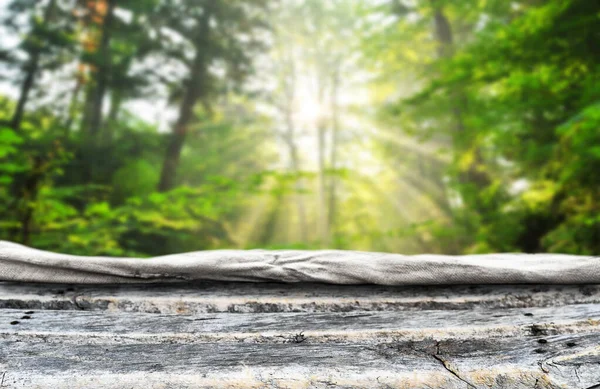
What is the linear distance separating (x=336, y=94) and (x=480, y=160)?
29.9 feet

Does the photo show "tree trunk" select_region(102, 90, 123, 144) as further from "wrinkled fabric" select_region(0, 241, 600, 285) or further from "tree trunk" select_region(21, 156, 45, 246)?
"wrinkled fabric" select_region(0, 241, 600, 285)

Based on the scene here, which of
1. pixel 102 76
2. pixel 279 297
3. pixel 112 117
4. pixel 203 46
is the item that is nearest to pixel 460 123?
pixel 203 46

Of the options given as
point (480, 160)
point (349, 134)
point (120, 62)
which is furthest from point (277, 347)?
point (349, 134)

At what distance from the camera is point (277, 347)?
2.95 ft

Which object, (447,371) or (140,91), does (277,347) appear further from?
(140,91)

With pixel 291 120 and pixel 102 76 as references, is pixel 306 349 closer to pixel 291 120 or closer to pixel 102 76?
pixel 102 76

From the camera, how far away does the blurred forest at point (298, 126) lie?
5.12 m

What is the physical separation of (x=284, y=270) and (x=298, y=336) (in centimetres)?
22

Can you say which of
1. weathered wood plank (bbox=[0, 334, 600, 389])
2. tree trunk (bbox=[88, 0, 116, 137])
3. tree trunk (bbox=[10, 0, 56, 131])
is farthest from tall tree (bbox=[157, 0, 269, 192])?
weathered wood plank (bbox=[0, 334, 600, 389])

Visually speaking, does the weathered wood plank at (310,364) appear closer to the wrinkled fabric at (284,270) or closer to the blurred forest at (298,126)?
the wrinkled fabric at (284,270)

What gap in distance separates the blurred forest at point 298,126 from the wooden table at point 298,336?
3306mm

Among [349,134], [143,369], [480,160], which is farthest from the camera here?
[349,134]

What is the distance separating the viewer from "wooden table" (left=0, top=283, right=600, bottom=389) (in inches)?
31.4

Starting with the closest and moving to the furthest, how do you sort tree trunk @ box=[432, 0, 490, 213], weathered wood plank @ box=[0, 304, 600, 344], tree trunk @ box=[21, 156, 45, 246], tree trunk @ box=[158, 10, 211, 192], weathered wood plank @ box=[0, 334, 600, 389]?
weathered wood plank @ box=[0, 334, 600, 389]
weathered wood plank @ box=[0, 304, 600, 344]
tree trunk @ box=[21, 156, 45, 246]
tree trunk @ box=[432, 0, 490, 213]
tree trunk @ box=[158, 10, 211, 192]
